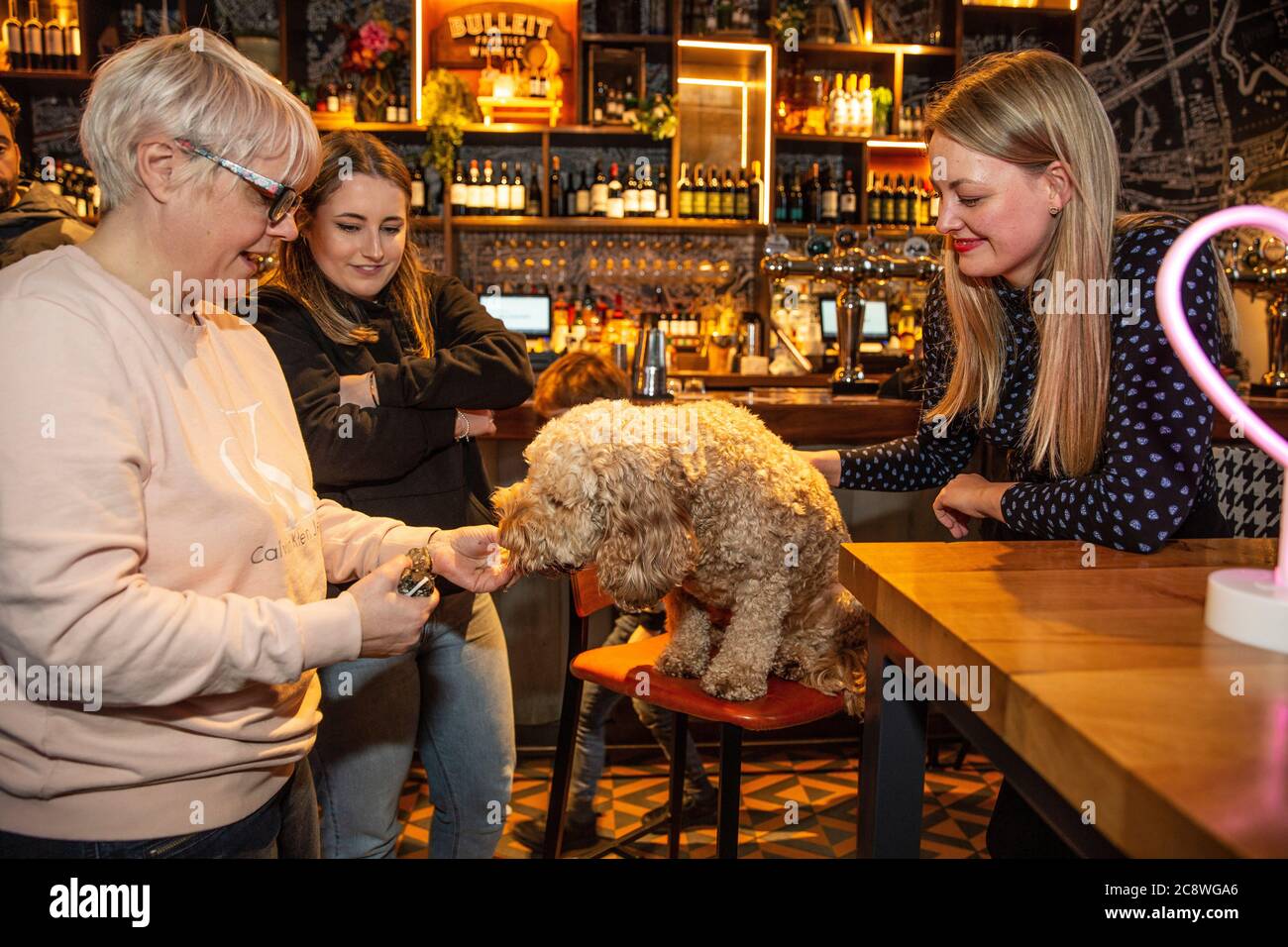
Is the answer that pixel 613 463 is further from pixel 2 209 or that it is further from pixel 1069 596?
pixel 2 209

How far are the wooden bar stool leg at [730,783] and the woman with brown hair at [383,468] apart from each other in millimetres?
506

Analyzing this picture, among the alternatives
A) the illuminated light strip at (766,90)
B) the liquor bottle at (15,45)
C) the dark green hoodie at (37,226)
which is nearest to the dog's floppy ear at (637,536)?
the dark green hoodie at (37,226)

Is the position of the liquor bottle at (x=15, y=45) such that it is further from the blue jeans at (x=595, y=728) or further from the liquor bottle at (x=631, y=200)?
the blue jeans at (x=595, y=728)

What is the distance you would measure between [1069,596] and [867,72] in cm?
599

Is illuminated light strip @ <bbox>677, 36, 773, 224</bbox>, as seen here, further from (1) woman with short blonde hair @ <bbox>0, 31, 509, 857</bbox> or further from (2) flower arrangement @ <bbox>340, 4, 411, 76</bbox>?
(1) woman with short blonde hair @ <bbox>0, 31, 509, 857</bbox>

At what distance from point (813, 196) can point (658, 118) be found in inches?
48.0

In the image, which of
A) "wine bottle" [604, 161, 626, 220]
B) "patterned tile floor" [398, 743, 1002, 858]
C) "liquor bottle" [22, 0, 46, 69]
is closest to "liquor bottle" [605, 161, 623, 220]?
"wine bottle" [604, 161, 626, 220]

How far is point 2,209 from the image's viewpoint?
2834 millimetres

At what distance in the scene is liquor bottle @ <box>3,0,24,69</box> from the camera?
5.48 meters

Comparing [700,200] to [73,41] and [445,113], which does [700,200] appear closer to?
[445,113]

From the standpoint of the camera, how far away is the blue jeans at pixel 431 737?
1.81 metres

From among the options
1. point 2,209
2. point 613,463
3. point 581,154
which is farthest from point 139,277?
point 581,154

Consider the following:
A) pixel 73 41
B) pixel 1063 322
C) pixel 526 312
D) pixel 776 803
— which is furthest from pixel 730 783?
pixel 73 41

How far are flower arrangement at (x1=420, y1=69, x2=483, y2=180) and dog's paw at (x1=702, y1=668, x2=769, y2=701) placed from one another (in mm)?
4631
